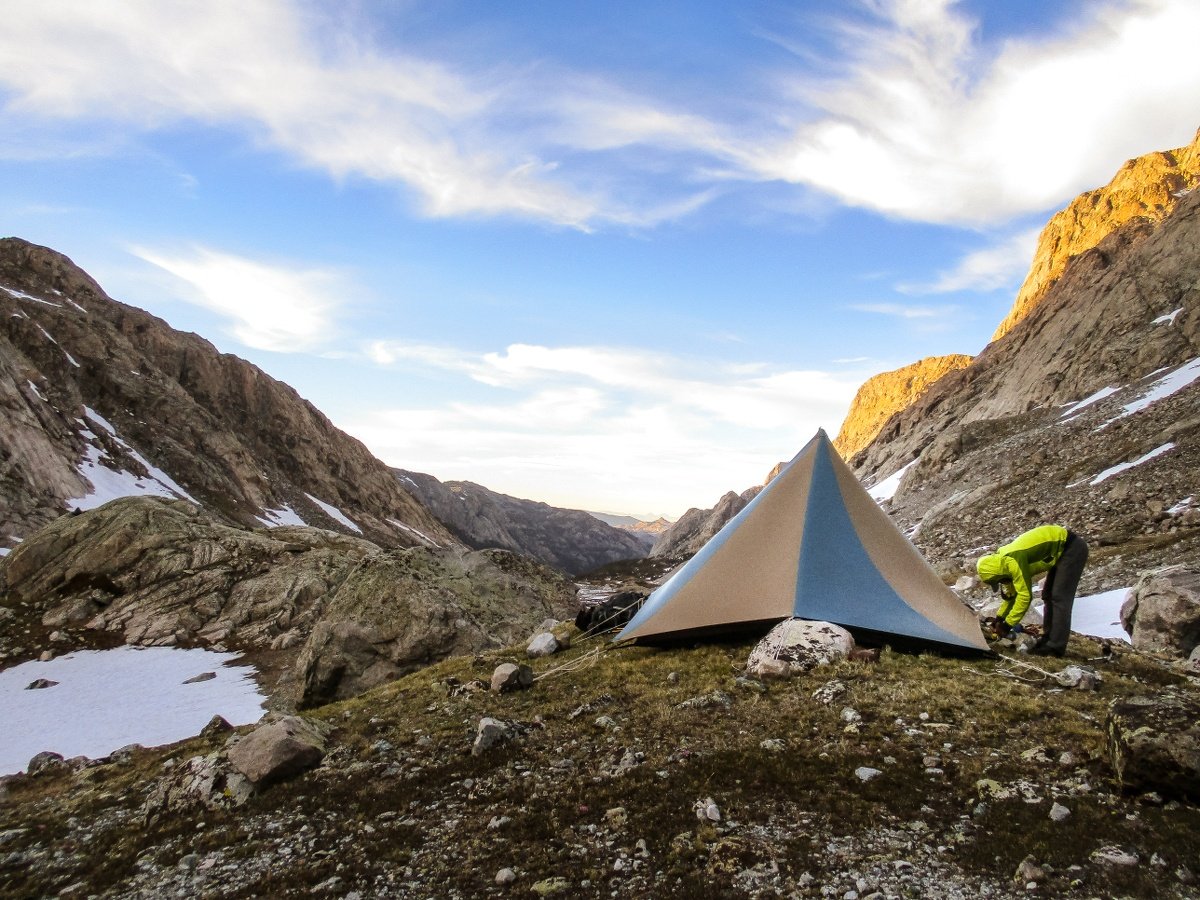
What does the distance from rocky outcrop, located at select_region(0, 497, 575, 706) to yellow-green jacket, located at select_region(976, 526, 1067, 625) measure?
1532cm

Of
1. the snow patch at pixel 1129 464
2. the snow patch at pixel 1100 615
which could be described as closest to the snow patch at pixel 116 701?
the snow patch at pixel 1100 615

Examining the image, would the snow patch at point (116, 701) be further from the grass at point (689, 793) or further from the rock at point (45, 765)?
the grass at point (689, 793)

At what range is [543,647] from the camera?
1552 cm

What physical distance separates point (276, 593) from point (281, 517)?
7242 cm

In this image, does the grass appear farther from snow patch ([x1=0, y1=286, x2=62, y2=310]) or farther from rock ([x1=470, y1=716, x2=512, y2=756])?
snow patch ([x1=0, y1=286, x2=62, y2=310])

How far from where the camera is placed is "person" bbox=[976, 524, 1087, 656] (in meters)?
11.5

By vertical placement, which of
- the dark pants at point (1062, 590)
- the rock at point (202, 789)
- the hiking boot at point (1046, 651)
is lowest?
the rock at point (202, 789)

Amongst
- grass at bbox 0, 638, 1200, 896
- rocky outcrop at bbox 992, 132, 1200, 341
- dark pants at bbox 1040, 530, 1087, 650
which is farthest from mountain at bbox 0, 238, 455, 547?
rocky outcrop at bbox 992, 132, 1200, 341

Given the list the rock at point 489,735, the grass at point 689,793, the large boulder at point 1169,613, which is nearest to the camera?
the grass at point 689,793

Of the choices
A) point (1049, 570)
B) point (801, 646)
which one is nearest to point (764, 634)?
point (801, 646)

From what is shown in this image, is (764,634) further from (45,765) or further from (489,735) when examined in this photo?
(45,765)

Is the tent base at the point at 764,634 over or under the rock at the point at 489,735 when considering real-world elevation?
over

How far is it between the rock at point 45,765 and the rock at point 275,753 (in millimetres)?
7240

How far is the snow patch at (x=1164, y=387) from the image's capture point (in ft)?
Result: 154
